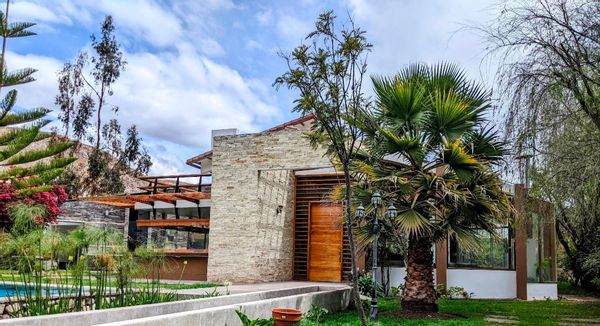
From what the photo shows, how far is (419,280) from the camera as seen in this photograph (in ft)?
32.0

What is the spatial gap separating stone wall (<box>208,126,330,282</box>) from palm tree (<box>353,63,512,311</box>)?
4274 millimetres

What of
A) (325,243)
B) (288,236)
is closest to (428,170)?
(325,243)

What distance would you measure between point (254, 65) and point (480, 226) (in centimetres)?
508

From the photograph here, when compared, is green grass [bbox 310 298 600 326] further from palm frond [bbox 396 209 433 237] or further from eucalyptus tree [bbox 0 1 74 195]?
eucalyptus tree [bbox 0 1 74 195]

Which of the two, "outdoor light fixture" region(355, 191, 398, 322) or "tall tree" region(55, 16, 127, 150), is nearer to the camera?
"outdoor light fixture" region(355, 191, 398, 322)

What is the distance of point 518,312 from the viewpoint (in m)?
11.1

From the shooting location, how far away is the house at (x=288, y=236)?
14.2 meters

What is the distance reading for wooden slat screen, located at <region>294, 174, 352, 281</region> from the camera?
15.7 metres

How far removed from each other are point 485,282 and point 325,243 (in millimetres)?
4383

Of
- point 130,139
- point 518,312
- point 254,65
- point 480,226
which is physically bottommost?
point 518,312

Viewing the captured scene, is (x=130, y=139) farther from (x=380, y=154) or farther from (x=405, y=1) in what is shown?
(x=405, y=1)

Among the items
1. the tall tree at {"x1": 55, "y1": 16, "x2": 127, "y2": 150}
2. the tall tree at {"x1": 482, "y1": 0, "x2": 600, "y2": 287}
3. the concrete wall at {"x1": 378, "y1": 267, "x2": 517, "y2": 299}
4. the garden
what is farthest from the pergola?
the tall tree at {"x1": 482, "y1": 0, "x2": 600, "y2": 287}

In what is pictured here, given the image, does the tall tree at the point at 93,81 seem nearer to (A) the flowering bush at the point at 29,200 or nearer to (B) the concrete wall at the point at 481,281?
(A) the flowering bush at the point at 29,200

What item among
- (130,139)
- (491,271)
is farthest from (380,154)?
(130,139)
